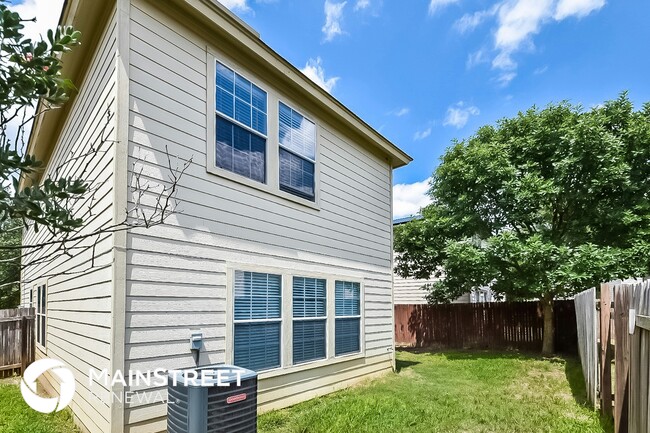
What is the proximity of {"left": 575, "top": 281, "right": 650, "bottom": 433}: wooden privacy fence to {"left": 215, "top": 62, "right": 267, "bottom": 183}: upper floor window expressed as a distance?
14.4 ft

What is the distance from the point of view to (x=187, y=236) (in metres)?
4.69

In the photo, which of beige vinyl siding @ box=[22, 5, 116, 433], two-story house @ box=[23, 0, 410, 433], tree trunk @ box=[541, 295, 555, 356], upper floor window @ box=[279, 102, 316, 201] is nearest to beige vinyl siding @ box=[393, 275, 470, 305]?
tree trunk @ box=[541, 295, 555, 356]

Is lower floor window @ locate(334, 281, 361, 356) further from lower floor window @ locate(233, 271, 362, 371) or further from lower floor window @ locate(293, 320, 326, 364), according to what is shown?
lower floor window @ locate(293, 320, 326, 364)

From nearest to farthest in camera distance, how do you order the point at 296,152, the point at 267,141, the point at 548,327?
the point at 267,141, the point at 296,152, the point at 548,327

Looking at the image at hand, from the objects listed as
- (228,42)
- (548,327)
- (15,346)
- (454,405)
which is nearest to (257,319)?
(454,405)

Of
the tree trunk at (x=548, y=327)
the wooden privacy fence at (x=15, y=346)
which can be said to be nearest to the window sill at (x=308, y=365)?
the wooden privacy fence at (x=15, y=346)

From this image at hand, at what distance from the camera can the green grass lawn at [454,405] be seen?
495 centimetres

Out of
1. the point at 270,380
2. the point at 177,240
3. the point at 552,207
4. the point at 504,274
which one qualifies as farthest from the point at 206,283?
the point at 552,207

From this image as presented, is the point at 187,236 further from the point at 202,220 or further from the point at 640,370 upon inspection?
the point at 640,370

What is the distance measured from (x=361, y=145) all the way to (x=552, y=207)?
21.5 feet

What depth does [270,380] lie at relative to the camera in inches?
219

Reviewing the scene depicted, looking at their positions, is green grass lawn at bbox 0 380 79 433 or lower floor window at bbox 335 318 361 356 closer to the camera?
green grass lawn at bbox 0 380 79 433

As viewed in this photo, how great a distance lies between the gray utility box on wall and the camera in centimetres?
329

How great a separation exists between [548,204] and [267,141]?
8741 millimetres
